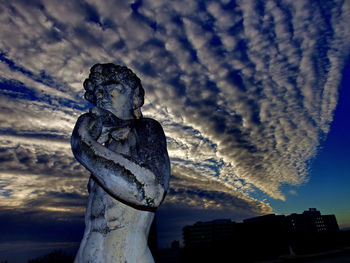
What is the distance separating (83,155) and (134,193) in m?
0.46

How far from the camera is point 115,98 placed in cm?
201

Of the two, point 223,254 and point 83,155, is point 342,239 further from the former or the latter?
point 83,155

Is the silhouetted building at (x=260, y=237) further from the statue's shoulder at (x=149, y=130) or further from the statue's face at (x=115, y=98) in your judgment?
the statue's shoulder at (x=149, y=130)

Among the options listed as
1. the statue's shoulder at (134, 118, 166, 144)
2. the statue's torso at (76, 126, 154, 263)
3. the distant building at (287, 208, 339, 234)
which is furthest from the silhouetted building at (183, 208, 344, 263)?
the statue's shoulder at (134, 118, 166, 144)

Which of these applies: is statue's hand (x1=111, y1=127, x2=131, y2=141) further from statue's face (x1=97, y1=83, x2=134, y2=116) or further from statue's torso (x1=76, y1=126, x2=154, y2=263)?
statue's torso (x1=76, y1=126, x2=154, y2=263)

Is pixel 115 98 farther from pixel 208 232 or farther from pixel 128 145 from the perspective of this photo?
pixel 208 232

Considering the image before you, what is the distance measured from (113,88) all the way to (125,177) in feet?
3.26

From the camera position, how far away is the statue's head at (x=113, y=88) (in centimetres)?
200

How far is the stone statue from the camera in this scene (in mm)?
1352

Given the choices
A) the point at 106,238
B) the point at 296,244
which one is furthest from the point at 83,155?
the point at 296,244

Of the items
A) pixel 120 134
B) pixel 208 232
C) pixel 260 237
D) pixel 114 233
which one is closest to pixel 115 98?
pixel 120 134

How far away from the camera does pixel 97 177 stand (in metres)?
1.41

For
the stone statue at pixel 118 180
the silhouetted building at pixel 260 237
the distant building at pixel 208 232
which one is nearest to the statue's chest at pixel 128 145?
the stone statue at pixel 118 180

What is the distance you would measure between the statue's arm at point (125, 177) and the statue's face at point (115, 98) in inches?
23.4
